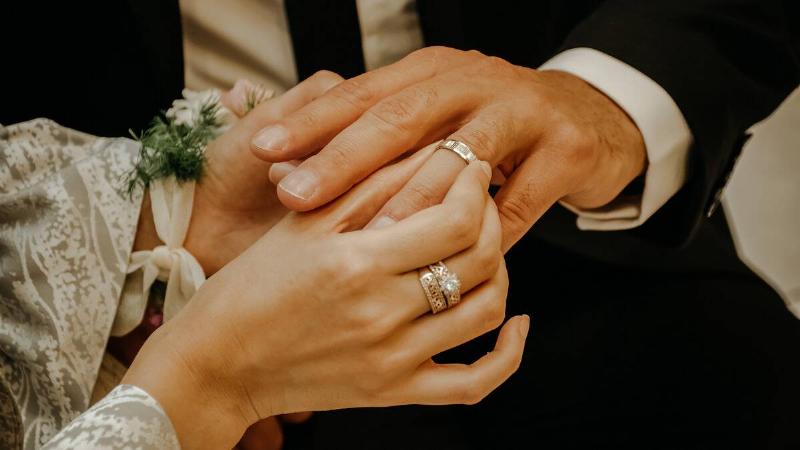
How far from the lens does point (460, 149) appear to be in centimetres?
67

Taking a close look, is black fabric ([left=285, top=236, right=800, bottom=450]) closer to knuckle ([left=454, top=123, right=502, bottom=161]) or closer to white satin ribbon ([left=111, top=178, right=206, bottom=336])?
white satin ribbon ([left=111, top=178, right=206, bottom=336])

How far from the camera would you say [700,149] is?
90cm

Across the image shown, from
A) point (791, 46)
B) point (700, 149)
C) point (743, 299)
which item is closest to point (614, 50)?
point (700, 149)

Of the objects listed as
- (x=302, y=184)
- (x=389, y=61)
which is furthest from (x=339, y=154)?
(x=389, y=61)

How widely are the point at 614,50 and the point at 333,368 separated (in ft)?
2.01

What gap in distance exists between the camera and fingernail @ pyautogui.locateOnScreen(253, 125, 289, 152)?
653 millimetres

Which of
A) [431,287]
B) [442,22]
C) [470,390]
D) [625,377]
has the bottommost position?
[625,377]

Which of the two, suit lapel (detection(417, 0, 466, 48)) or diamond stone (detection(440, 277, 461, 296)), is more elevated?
suit lapel (detection(417, 0, 466, 48))

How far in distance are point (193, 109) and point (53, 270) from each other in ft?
0.93

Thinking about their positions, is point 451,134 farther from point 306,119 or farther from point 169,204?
point 169,204

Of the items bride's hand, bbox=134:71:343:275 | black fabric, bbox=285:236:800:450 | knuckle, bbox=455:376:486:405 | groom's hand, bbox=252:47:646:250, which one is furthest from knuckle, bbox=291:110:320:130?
black fabric, bbox=285:236:800:450

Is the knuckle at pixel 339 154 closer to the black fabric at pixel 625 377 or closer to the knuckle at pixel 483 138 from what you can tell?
the knuckle at pixel 483 138

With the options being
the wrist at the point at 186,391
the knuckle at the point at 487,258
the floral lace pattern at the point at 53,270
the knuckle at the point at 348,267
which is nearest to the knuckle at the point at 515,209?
the knuckle at the point at 487,258

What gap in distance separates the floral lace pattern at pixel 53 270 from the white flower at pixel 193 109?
80mm
